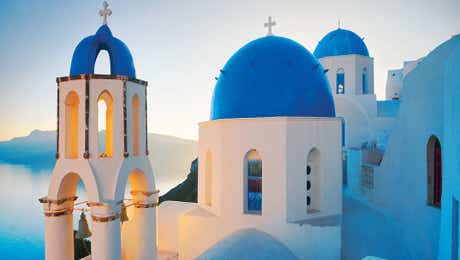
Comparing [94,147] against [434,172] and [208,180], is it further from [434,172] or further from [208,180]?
[434,172]

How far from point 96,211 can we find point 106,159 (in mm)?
927

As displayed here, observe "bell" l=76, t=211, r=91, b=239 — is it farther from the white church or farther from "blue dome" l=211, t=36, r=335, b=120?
"blue dome" l=211, t=36, r=335, b=120

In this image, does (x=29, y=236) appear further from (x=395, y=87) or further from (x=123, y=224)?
(x=395, y=87)

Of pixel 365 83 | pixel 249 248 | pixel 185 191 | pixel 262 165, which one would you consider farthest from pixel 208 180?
pixel 185 191

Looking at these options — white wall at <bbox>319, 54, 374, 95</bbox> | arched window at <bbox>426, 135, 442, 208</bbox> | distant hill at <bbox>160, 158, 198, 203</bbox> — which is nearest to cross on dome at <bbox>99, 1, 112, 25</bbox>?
arched window at <bbox>426, 135, 442, 208</bbox>

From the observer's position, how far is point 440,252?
670cm

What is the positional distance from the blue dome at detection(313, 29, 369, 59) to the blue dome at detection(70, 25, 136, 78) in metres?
13.5

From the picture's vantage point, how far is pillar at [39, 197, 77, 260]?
5992 millimetres

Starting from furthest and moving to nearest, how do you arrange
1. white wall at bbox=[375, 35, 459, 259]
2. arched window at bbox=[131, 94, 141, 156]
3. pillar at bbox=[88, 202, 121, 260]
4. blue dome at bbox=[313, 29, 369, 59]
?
blue dome at bbox=[313, 29, 369, 59] < white wall at bbox=[375, 35, 459, 259] < arched window at bbox=[131, 94, 141, 156] < pillar at bbox=[88, 202, 121, 260]

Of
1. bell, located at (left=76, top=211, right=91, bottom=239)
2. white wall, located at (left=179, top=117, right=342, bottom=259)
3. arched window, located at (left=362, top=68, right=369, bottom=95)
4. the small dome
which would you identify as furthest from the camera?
arched window, located at (left=362, top=68, right=369, bottom=95)

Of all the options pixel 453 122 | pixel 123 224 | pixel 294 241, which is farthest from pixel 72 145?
pixel 453 122

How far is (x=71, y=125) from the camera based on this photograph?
6.20 m

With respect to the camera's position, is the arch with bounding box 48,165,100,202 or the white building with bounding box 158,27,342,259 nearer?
the arch with bounding box 48,165,100,202

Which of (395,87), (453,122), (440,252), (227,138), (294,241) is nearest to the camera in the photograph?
(453,122)
